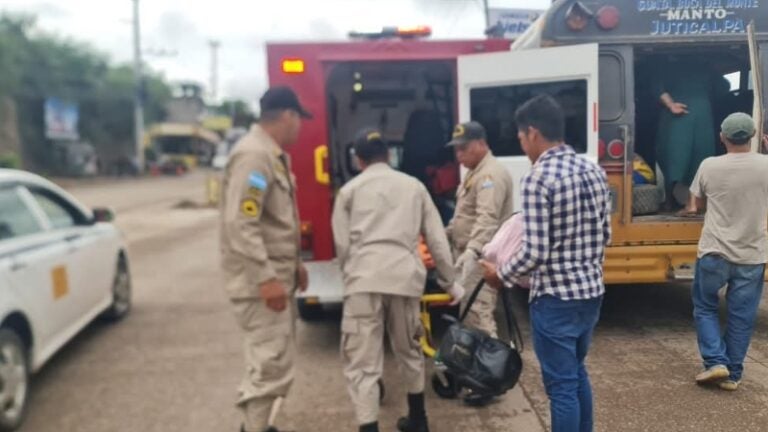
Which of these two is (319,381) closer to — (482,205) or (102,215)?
(482,205)

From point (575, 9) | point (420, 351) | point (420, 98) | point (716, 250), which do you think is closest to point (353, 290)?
point (420, 351)

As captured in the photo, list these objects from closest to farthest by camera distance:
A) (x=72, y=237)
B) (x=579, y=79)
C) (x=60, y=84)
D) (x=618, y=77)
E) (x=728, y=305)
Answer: (x=728, y=305) < (x=579, y=79) < (x=618, y=77) < (x=72, y=237) < (x=60, y=84)

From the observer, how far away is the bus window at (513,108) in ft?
17.3

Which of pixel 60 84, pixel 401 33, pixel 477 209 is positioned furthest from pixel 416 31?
pixel 60 84

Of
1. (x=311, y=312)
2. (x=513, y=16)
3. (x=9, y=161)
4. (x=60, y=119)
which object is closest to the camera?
(x=311, y=312)

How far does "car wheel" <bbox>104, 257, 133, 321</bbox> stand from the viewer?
21.5 ft

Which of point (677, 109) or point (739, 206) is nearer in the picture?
point (739, 206)

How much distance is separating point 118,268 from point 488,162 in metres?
4.08

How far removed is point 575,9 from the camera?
5273 millimetres

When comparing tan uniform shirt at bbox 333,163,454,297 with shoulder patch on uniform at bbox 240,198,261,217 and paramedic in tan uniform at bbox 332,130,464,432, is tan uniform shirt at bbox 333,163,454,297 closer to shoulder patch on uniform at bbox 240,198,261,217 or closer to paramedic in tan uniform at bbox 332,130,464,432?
paramedic in tan uniform at bbox 332,130,464,432

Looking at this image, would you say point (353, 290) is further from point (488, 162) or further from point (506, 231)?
point (488, 162)

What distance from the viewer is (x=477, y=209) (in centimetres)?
436

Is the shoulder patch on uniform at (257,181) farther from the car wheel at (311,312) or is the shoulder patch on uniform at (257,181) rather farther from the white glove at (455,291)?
the car wheel at (311,312)

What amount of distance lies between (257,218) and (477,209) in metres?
1.63
